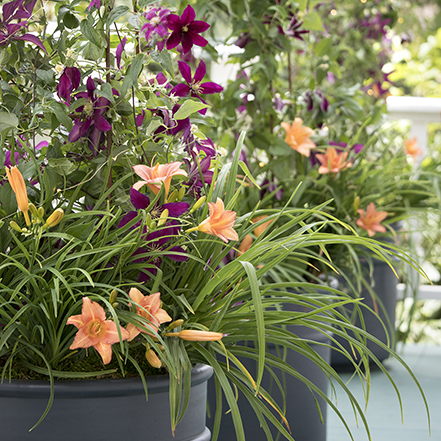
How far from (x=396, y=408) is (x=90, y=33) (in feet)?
3.71

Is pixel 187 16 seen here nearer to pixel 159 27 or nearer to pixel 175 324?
pixel 159 27

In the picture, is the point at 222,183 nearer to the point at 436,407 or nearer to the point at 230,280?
the point at 230,280

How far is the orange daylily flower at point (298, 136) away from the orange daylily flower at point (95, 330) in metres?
0.77

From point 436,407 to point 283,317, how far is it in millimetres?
847

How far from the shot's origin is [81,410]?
58cm

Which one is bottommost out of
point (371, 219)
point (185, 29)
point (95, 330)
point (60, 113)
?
point (371, 219)

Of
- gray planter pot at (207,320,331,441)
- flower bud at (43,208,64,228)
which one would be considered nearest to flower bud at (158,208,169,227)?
flower bud at (43,208,64,228)

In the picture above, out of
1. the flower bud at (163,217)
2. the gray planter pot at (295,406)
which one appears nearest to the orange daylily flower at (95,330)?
the flower bud at (163,217)

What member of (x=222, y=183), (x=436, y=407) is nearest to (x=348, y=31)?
(x=436, y=407)

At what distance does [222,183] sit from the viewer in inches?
29.2

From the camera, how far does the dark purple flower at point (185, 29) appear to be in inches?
27.5

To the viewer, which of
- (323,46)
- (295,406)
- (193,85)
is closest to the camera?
(193,85)

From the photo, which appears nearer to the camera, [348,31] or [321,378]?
[321,378]

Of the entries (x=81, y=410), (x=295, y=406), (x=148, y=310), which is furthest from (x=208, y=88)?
(x=295, y=406)
